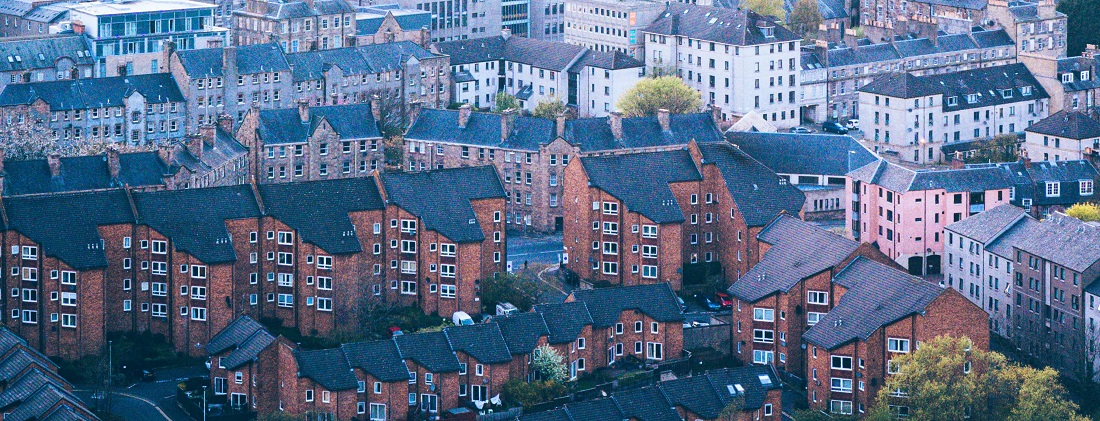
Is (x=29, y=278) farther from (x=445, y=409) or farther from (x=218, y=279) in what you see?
(x=445, y=409)

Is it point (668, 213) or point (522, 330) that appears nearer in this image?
point (522, 330)

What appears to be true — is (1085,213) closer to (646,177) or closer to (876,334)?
(646,177)

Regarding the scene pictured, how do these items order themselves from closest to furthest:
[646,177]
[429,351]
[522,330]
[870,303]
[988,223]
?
[429,351] < [870,303] < [522,330] < [988,223] < [646,177]

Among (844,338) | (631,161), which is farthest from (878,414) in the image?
(631,161)

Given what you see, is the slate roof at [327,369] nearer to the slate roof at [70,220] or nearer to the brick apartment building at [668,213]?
the slate roof at [70,220]

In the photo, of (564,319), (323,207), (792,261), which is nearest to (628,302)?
(564,319)

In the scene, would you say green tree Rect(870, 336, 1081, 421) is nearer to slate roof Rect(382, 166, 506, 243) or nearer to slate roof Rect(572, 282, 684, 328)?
slate roof Rect(572, 282, 684, 328)

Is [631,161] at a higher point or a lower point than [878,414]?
higher
